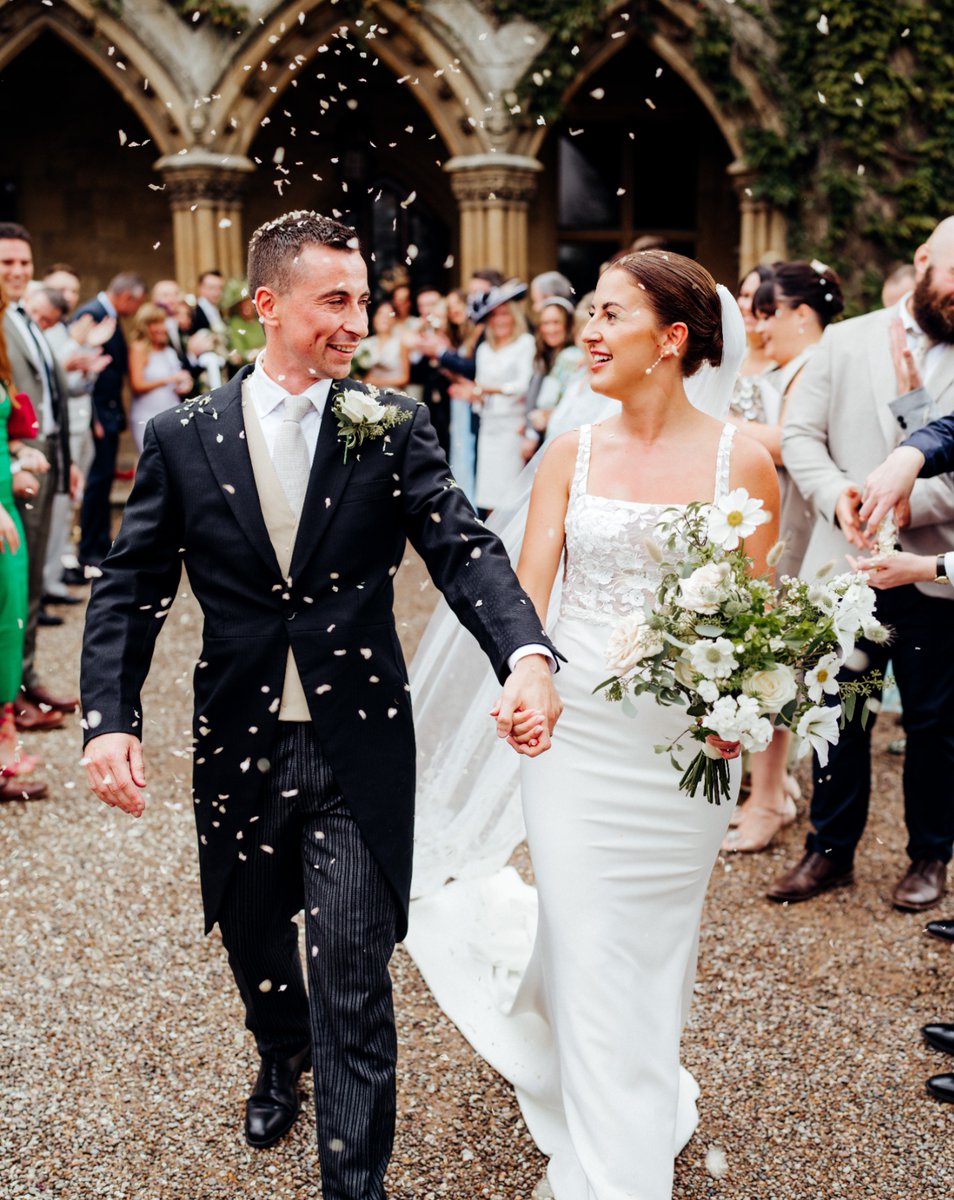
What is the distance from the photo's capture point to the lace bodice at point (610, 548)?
111 inches

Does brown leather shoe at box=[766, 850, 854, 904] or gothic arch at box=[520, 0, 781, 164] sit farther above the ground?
gothic arch at box=[520, 0, 781, 164]

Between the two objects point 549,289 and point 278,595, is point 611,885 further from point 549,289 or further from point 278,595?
point 549,289

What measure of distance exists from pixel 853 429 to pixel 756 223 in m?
8.49

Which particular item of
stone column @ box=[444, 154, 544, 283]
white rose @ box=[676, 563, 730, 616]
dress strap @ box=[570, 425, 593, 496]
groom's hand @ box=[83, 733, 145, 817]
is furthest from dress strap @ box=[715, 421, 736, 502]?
stone column @ box=[444, 154, 544, 283]

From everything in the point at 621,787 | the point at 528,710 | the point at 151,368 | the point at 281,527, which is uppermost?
the point at 151,368

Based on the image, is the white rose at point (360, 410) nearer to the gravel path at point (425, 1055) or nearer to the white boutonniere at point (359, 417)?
the white boutonniere at point (359, 417)

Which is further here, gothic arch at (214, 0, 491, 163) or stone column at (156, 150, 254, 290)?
stone column at (156, 150, 254, 290)

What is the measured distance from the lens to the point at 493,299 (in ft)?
27.6

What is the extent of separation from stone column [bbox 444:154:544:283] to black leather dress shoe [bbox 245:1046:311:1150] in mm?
9716

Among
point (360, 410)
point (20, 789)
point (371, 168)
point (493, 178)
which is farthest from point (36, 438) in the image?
point (371, 168)

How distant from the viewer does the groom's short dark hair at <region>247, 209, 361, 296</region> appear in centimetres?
257

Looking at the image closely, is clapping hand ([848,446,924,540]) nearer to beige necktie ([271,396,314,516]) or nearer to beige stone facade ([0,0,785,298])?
beige necktie ([271,396,314,516])

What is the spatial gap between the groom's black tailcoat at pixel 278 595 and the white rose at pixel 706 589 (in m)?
0.33

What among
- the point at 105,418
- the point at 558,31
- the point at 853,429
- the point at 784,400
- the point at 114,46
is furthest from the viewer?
the point at 114,46
